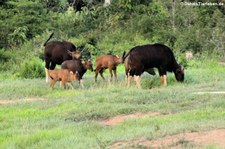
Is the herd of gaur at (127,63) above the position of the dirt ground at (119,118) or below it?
above

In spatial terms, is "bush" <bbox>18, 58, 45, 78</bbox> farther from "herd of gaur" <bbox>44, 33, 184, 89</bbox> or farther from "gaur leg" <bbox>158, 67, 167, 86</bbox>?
"gaur leg" <bbox>158, 67, 167, 86</bbox>

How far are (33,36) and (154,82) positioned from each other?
1199 cm

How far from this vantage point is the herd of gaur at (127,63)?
17.5m

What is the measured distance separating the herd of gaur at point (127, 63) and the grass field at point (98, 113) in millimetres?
424

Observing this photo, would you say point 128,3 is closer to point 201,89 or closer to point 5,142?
point 201,89

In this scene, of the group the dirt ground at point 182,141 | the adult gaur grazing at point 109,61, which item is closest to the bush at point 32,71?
the adult gaur grazing at point 109,61

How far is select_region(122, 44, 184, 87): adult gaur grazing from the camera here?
17.7 meters

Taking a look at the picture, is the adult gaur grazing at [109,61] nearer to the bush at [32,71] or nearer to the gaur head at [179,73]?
the gaur head at [179,73]

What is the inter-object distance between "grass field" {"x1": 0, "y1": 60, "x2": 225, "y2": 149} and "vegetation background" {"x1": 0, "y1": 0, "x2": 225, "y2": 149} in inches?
0.9

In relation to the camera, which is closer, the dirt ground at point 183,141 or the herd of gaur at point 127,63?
the dirt ground at point 183,141

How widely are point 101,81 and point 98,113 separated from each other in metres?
6.97

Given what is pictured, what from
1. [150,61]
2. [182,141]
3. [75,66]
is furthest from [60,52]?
[182,141]

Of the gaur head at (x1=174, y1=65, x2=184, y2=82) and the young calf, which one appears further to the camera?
the gaur head at (x1=174, y1=65, x2=184, y2=82)

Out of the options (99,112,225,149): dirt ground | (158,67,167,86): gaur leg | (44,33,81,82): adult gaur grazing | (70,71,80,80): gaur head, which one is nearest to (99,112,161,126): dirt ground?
(99,112,225,149): dirt ground
